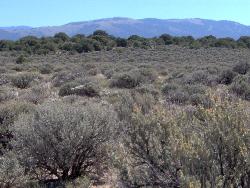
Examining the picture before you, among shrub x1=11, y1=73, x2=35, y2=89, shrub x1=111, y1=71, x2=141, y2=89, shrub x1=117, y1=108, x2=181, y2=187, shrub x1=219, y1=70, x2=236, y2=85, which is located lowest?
shrub x1=11, y1=73, x2=35, y2=89

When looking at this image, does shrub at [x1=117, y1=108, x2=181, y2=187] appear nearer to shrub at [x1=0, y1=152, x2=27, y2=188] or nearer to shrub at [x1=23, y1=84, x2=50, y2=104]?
shrub at [x1=0, y1=152, x2=27, y2=188]

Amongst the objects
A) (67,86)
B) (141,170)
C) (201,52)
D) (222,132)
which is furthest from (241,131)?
(201,52)

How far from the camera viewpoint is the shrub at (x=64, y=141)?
716cm

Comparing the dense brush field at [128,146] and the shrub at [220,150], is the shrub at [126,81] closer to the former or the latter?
the dense brush field at [128,146]

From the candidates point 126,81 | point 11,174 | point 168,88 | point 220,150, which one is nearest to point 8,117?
point 11,174

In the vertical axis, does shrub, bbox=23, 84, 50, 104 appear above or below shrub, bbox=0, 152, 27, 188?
below

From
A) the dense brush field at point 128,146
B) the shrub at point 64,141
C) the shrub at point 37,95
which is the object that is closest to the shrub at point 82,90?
the shrub at point 37,95

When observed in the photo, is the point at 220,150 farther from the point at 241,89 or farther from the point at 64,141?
the point at 241,89

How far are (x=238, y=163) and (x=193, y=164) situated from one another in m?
0.53

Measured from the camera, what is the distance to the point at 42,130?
7.24 metres

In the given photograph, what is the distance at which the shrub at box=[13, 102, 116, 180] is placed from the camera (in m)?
7.16

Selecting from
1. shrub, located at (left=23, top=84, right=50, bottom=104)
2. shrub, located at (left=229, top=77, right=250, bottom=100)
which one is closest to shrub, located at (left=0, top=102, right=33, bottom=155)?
shrub, located at (left=23, top=84, right=50, bottom=104)

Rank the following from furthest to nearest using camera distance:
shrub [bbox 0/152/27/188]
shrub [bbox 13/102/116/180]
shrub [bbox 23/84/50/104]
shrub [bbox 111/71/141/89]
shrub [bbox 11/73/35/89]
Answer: shrub [bbox 11/73/35/89], shrub [bbox 111/71/141/89], shrub [bbox 23/84/50/104], shrub [bbox 13/102/116/180], shrub [bbox 0/152/27/188]

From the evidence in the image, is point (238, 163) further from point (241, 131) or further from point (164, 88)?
point (164, 88)
